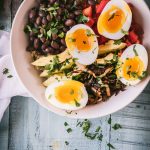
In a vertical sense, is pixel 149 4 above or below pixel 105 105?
above

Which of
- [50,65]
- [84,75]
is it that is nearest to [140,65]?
[84,75]

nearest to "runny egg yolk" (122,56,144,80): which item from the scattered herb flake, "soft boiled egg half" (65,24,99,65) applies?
"soft boiled egg half" (65,24,99,65)

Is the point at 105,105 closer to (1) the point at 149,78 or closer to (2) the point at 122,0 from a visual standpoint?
(1) the point at 149,78

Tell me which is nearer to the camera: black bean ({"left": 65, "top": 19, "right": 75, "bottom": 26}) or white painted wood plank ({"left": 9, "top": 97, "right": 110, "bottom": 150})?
black bean ({"left": 65, "top": 19, "right": 75, "bottom": 26})

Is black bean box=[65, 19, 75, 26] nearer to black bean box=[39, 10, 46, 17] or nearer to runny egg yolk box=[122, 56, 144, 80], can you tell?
black bean box=[39, 10, 46, 17]

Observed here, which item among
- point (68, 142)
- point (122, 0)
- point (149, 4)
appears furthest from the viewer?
point (68, 142)

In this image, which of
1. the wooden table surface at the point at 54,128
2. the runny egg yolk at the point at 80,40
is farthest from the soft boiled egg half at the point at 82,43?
the wooden table surface at the point at 54,128
